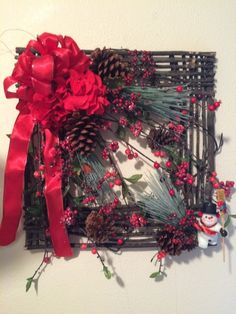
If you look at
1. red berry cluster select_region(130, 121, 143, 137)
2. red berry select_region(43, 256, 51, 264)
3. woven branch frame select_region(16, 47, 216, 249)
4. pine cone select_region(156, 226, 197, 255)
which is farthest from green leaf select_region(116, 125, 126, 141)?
red berry select_region(43, 256, 51, 264)

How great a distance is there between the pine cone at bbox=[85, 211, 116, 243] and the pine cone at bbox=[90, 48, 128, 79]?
32 cm

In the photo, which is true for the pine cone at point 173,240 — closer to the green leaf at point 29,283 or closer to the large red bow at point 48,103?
the large red bow at point 48,103

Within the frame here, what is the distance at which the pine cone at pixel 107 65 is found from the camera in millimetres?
698

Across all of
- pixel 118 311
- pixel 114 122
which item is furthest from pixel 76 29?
pixel 118 311

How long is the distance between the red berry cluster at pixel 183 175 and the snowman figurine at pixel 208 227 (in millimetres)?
73

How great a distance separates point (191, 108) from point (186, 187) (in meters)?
0.20

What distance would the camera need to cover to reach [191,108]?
2.52 ft

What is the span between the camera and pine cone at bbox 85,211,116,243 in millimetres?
705

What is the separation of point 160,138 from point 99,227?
10.0 inches

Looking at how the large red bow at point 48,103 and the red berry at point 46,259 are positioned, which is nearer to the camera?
the large red bow at point 48,103

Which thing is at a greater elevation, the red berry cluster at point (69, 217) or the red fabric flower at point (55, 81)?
the red fabric flower at point (55, 81)

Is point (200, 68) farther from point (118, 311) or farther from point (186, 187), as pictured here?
point (118, 311)

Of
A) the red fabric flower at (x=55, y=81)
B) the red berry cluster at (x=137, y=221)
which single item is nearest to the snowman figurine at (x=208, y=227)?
the red berry cluster at (x=137, y=221)

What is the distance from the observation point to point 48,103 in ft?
2.25
